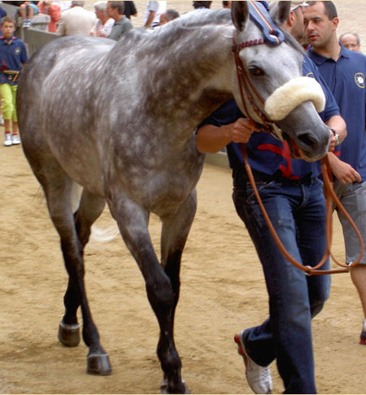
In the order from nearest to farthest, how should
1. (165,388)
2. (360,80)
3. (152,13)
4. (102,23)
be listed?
(165,388), (360,80), (102,23), (152,13)

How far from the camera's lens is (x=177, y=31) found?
5098 mm

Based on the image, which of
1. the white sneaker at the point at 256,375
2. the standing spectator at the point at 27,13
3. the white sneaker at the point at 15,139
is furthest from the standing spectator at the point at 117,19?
the white sneaker at the point at 256,375

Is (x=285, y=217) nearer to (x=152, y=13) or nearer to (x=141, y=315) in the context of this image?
(x=141, y=315)

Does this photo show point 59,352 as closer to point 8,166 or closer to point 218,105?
point 218,105

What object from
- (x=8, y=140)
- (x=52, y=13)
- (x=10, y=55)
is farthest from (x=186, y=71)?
(x=52, y=13)

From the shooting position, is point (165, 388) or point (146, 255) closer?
point (146, 255)

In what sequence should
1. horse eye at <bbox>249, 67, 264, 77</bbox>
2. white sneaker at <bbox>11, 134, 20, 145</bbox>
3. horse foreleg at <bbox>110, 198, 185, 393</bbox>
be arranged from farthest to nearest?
white sneaker at <bbox>11, 134, 20, 145</bbox>
horse foreleg at <bbox>110, 198, 185, 393</bbox>
horse eye at <bbox>249, 67, 264, 77</bbox>

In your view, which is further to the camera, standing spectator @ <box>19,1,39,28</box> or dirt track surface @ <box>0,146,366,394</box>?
standing spectator @ <box>19,1,39,28</box>

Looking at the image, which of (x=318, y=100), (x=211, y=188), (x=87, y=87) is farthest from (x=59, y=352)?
(x=211, y=188)

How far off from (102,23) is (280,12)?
10.3 m

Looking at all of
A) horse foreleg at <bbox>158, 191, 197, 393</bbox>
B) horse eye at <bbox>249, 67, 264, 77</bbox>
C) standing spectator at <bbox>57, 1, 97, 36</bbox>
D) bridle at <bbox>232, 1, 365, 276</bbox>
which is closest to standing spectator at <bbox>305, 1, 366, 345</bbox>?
horse foreleg at <bbox>158, 191, 197, 393</bbox>

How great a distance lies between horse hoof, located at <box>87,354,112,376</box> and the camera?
5945 mm

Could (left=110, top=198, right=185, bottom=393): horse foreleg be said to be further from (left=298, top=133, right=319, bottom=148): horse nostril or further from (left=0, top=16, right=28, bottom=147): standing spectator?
(left=0, top=16, right=28, bottom=147): standing spectator

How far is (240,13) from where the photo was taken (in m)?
4.47
